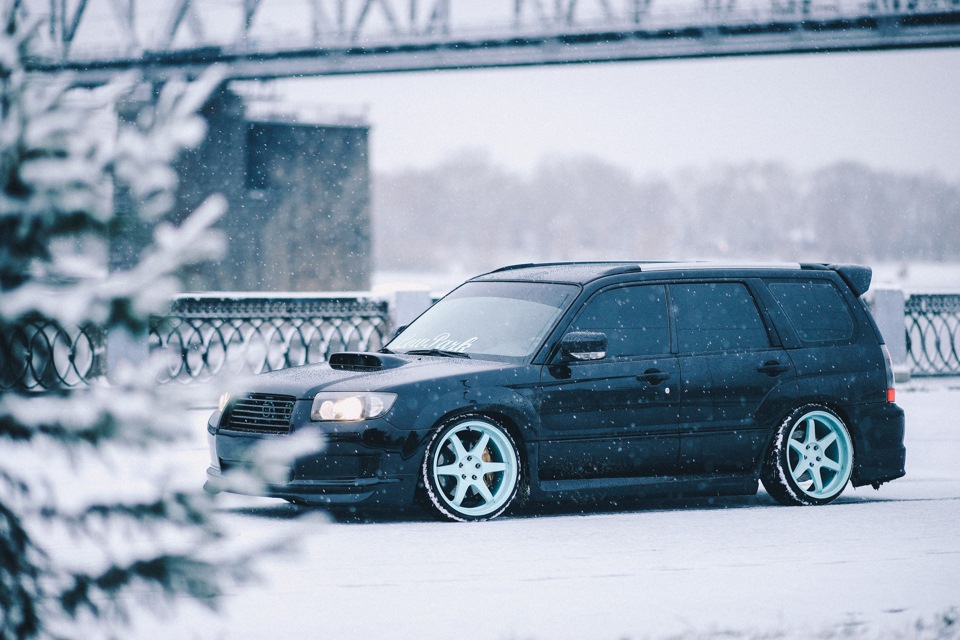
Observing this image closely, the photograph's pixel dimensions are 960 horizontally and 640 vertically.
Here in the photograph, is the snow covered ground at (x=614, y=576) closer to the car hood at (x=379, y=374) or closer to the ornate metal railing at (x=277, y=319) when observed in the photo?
the car hood at (x=379, y=374)

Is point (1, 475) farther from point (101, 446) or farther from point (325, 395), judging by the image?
point (325, 395)

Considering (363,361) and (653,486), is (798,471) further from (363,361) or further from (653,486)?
(363,361)

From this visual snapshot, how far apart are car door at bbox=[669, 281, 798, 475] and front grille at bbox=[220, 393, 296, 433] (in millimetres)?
2507

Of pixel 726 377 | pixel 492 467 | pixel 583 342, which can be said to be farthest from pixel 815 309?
pixel 492 467

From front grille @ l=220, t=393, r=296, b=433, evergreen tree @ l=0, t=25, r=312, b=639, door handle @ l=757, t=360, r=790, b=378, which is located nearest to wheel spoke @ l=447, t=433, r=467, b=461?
front grille @ l=220, t=393, r=296, b=433

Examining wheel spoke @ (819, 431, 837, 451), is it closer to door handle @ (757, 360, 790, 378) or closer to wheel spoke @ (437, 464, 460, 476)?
door handle @ (757, 360, 790, 378)

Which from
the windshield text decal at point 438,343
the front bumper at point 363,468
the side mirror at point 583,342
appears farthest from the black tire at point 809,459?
the front bumper at point 363,468

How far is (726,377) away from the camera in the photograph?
9.09 meters

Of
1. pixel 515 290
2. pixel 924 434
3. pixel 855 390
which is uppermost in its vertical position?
pixel 515 290

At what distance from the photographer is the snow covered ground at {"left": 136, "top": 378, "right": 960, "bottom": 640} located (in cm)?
546

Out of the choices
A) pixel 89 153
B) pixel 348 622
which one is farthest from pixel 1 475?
pixel 348 622

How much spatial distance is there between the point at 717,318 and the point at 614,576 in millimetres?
3106

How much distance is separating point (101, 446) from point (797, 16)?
56358 millimetres

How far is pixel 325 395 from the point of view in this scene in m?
8.24
